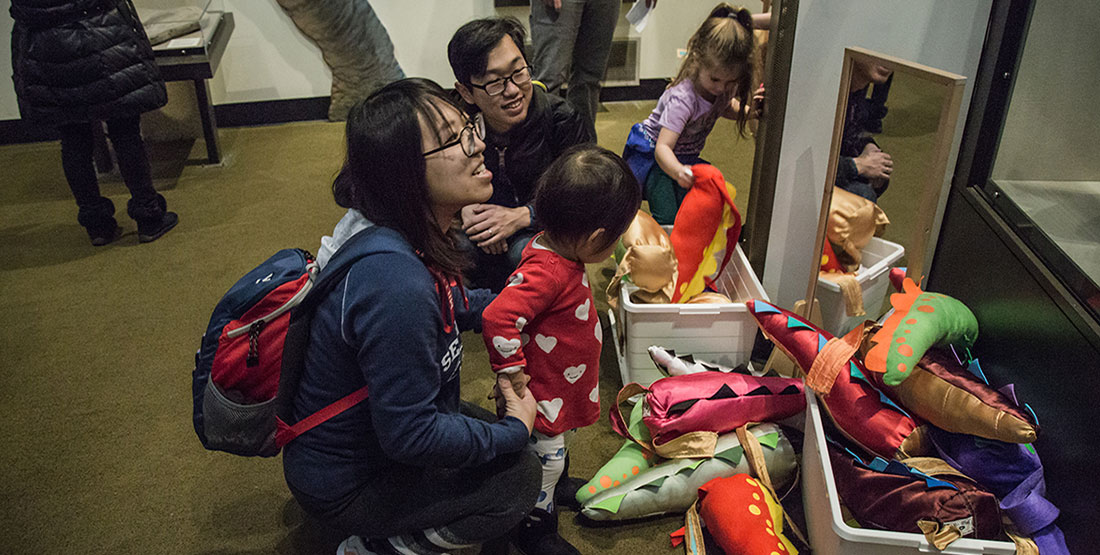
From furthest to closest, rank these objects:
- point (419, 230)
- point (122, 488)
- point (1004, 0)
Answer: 1. point (122, 488)
2. point (1004, 0)
3. point (419, 230)

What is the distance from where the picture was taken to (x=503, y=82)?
1.82 m

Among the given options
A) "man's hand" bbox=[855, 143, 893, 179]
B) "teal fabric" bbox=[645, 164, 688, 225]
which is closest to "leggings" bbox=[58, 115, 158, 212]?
"teal fabric" bbox=[645, 164, 688, 225]

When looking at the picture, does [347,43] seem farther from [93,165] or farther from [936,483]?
[936,483]

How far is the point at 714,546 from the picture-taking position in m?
1.54

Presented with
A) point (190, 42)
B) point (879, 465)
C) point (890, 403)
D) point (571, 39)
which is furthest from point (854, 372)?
point (190, 42)

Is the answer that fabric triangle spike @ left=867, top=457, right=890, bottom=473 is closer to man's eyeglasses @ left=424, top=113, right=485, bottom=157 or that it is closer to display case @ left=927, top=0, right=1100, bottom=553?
display case @ left=927, top=0, right=1100, bottom=553

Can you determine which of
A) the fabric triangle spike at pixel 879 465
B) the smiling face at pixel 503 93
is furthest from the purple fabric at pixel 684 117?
the fabric triangle spike at pixel 879 465

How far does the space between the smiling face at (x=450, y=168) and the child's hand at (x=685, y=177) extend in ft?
2.76

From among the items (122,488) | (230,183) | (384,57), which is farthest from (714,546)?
(384,57)

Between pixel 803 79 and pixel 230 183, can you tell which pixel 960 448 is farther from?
pixel 230 183

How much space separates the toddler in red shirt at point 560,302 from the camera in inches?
52.9

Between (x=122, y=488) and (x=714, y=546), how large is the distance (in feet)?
4.29

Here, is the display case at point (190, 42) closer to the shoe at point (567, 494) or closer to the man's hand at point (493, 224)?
the man's hand at point (493, 224)

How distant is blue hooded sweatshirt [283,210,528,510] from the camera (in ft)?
3.60
